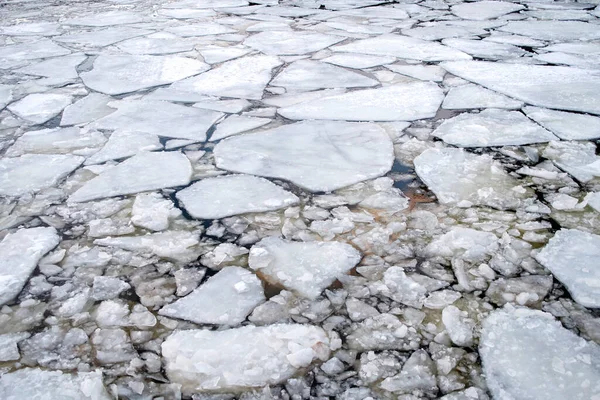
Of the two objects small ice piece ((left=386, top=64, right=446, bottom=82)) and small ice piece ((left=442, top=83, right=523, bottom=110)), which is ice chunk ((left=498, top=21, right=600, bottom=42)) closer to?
small ice piece ((left=386, top=64, right=446, bottom=82))

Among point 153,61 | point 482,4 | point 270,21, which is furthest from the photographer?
point 482,4

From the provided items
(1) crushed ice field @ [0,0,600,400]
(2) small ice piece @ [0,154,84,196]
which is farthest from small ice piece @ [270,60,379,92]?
(2) small ice piece @ [0,154,84,196]

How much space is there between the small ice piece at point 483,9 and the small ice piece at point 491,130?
210cm

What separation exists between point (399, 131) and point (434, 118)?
20cm

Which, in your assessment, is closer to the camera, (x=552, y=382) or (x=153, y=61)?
(x=552, y=382)

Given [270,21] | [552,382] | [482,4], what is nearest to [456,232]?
[552,382]

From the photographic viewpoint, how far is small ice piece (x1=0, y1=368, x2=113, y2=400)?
85 cm

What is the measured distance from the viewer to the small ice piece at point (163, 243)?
3.95ft

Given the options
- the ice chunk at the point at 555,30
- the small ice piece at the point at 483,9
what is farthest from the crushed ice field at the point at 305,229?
the small ice piece at the point at 483,9

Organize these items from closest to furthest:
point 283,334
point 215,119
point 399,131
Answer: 1. point 283,334
2. point 399,131
3. point 215,119

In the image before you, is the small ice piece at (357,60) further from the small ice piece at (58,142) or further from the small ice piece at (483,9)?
the small ice piece at (483,9)

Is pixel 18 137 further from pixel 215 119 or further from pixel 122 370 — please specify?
pixel 122 370

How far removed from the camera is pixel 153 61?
9.13 ft

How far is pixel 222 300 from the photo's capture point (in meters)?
1.05
